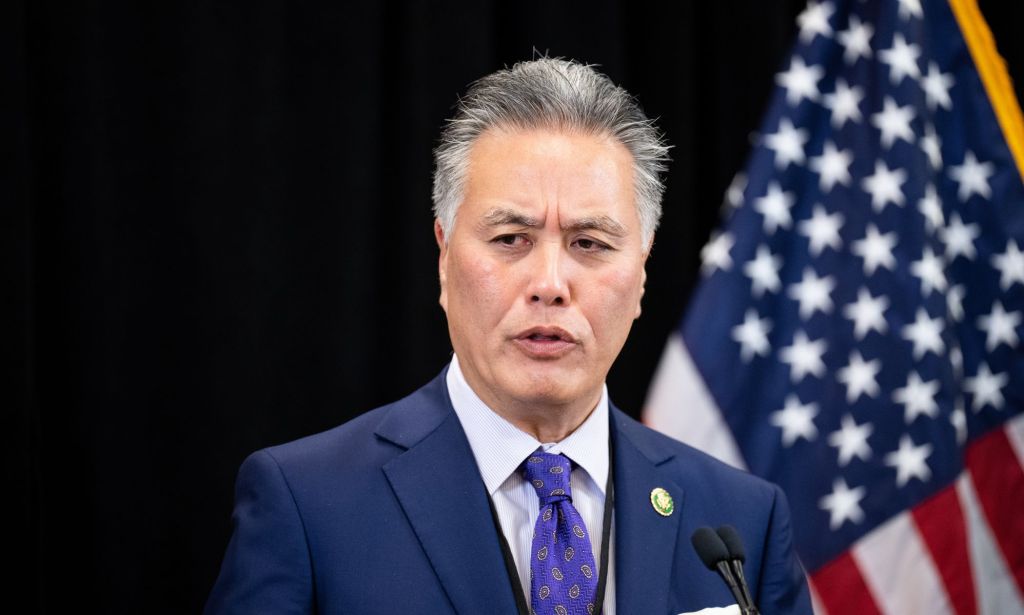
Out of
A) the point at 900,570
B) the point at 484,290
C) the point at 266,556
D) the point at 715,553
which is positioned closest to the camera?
the point at 715,553

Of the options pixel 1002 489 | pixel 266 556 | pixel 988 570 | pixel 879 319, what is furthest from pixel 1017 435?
pixel 266 556

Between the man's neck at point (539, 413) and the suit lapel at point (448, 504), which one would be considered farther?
the man's neck at point (539, 413)

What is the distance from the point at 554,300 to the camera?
158 cm

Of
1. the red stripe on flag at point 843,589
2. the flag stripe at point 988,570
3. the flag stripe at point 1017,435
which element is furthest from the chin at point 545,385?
the flag stripe at point 1017,435

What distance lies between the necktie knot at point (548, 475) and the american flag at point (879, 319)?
102cm

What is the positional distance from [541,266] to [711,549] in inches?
20.5

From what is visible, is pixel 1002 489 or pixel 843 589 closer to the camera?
pixel 843 589

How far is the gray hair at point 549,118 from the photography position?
65.7 inches

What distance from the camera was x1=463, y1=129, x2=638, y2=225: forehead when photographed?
5.24ft

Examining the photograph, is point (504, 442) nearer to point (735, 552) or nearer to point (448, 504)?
point (448, 504)

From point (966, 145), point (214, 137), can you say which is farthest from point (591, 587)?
point (966, 145)

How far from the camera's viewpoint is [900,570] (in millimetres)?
2543

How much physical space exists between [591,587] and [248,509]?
1.70 ft

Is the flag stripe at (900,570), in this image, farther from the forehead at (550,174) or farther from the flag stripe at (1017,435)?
the forehead at (550,174)
